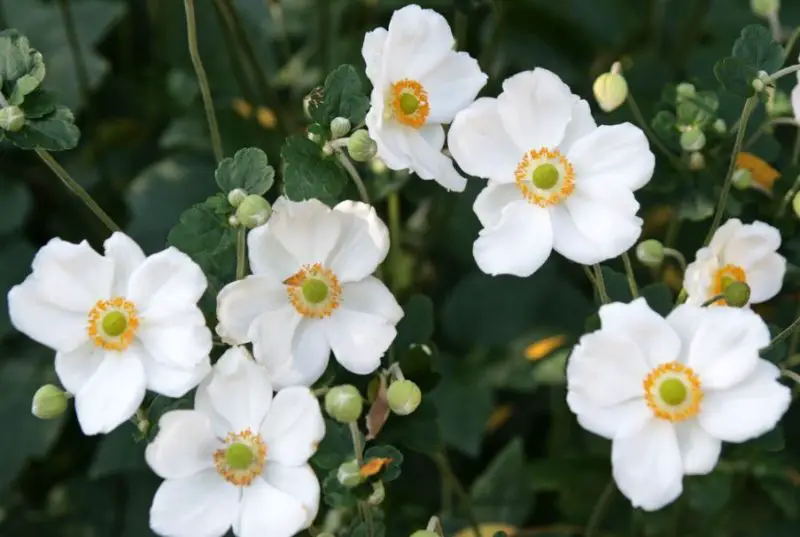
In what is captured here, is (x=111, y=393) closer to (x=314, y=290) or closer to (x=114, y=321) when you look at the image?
(x=114, y=321)

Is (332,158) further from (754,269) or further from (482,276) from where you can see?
(482,276)

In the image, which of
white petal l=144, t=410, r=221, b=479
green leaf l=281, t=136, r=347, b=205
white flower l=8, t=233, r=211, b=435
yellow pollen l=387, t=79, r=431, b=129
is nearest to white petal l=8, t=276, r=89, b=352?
white flower l=8, t=233, r=211, b=435

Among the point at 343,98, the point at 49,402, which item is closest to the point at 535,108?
the point at 343,98

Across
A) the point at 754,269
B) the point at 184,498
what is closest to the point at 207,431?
the point at 184,498

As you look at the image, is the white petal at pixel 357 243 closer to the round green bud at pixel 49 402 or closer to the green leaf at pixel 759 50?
the round green bud at pixel 49 402

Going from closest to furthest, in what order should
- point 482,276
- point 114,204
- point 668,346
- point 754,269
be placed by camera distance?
1. point 668,346
2. point 754,269
3. point 482,276
4. point 114,204

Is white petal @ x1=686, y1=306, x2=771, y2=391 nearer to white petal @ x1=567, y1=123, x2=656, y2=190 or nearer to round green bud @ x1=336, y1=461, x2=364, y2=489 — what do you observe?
white petal @ x1=567, y1=123, x2=656, y2=190

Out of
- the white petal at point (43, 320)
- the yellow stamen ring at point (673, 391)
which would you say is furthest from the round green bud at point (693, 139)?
the white petal at point (43, 320)
